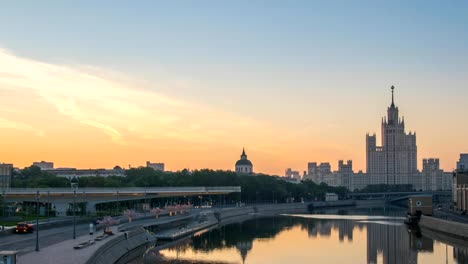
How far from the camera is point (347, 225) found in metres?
102

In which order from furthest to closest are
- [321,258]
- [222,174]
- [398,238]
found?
[222,174] → [398,238] → [321,258]

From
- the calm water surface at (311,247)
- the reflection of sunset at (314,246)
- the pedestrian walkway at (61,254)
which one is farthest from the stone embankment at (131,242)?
the reflection of sunset at (314,246)

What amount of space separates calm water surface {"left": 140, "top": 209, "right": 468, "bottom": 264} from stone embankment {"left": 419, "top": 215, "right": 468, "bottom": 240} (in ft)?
6.68

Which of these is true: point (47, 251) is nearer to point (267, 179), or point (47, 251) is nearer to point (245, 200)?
point (245, 200)

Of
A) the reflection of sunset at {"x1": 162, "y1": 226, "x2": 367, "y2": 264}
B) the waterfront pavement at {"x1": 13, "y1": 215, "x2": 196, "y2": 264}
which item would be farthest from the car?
the reflection of sunset at {"x1": 162, "y1": 226, "x2": 367, "y2": 264}

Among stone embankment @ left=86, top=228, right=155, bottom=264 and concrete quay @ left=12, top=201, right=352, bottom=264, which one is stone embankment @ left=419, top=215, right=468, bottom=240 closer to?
concrete quay @ left=12, top=201, right=352, bottom=264

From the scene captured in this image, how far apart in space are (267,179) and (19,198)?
9648 cm

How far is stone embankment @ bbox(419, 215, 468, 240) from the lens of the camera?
7155 centimetres

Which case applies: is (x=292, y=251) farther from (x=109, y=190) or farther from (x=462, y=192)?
(x=462, y=192)

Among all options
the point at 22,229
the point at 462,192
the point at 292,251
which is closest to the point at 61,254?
the point at 22,229

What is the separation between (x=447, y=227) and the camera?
7919 cm

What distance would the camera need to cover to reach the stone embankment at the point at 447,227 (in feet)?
235

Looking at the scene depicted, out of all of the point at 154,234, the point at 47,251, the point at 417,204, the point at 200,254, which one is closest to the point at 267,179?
the point at 417,204

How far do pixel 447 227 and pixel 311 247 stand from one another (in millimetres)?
19653
